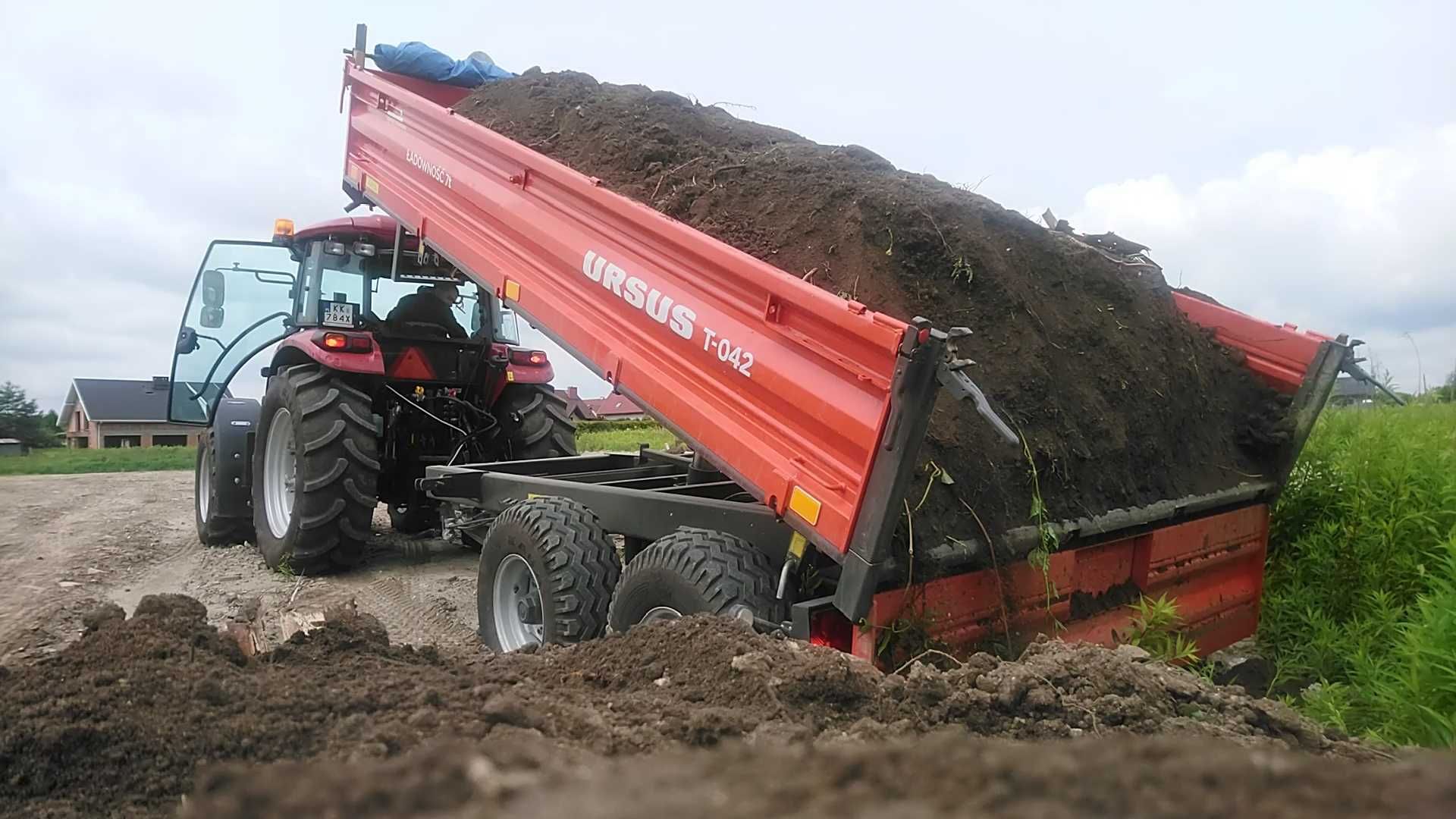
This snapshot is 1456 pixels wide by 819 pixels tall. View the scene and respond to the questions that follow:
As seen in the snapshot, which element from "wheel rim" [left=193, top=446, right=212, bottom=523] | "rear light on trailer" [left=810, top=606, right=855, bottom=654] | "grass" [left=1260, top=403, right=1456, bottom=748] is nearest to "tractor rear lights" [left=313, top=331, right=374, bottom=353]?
"wheel rim" [left=193, top=446, right=212, bottom=523]

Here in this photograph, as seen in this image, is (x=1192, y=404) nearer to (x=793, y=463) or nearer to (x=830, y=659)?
(x=793, y=463)

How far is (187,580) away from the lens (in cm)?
540

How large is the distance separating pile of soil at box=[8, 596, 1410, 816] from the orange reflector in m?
0.40

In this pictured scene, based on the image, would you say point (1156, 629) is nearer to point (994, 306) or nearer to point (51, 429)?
point (994, 306)

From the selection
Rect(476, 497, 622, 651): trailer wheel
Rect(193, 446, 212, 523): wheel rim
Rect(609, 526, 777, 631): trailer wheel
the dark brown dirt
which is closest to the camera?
the dark brown dirt

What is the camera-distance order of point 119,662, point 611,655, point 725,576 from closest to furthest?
1. point 119,662
2. point 611,655
3. point 725,576

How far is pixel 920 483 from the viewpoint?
2736mm

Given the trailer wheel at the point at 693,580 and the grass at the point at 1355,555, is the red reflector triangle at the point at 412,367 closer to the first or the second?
the trailer wheel at the point at 693,580

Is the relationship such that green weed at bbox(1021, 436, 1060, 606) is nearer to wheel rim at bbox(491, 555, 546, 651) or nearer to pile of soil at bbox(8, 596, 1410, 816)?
pile of soil at bbox(8, 596, 1410, 816)

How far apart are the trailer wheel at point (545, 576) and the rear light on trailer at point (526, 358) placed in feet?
8.08

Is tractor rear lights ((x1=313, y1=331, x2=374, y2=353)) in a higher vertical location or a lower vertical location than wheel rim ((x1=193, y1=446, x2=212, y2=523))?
higher

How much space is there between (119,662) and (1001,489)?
2.49m

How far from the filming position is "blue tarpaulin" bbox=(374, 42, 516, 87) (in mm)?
5629

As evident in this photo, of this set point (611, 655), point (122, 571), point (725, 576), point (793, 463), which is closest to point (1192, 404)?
point (793, 463)
